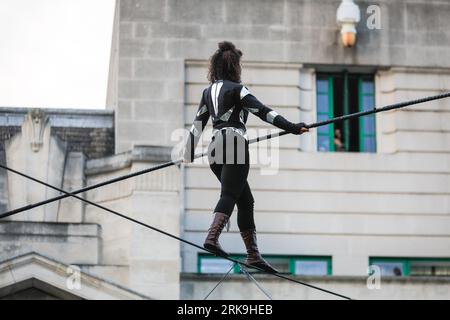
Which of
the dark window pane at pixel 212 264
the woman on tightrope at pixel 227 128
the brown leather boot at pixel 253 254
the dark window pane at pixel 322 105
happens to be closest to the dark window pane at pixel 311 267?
the dark window pane at pixel 212 264

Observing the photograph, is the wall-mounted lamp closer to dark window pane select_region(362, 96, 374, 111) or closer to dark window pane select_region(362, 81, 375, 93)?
dark window pane select_region(362, 81, 375, 93)

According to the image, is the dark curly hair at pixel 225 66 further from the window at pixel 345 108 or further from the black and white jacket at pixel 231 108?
the window at pixel 345 108

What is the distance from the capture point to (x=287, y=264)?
3988 centimetres

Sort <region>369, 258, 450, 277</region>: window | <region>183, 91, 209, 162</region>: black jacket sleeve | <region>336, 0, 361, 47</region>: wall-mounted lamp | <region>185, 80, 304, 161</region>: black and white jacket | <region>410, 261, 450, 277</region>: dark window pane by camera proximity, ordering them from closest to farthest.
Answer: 1. <region>185, 80, 304, 161</region>: black and white jacket
2. <region>183, 91, 209, 162</region>: black jacket sleeve
3. <region>369, 258, 450, 277</region>: window
4. <region>410, 261, 450, 277</region>: dark window pane
5. <region>336, 0, 361, 47</region>: wall-mounted lamp

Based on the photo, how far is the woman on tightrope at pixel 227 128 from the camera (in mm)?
21078

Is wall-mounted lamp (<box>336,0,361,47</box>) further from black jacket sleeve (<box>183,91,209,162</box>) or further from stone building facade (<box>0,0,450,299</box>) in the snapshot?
black jacket sleeve (<box>183,91,209,162</box>)

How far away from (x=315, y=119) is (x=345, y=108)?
76 centimetres

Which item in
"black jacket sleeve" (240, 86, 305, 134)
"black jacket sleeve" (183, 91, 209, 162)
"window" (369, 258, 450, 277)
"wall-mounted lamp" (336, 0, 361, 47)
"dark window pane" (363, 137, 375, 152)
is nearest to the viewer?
"black jacket sleeve" (240, 86, 305, 134)

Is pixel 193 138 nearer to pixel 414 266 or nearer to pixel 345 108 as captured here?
pixel 414 266

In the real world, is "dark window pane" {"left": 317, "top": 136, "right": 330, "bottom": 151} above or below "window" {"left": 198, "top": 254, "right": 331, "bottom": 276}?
above

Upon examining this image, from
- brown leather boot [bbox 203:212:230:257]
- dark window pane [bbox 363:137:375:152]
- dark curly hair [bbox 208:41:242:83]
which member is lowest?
brown leather boot [bbox 203:212:230:257]

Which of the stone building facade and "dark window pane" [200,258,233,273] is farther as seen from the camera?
the stone building facade

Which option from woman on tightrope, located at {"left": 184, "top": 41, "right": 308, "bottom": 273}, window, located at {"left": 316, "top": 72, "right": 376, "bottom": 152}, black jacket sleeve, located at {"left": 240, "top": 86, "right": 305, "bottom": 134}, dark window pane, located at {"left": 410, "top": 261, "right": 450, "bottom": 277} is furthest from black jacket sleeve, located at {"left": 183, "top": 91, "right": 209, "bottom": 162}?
window, located at {"left": 316, "top": 72, "right": 376, "bottom": 152}

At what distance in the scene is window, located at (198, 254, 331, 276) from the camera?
39.3 m
